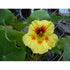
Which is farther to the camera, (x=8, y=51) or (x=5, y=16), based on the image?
(x=5, y=16)

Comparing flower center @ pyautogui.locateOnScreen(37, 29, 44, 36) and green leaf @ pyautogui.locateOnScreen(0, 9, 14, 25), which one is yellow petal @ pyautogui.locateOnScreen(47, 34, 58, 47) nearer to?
flower center @ pyautogui.locateOnScreen(37, 29, 44, 36)

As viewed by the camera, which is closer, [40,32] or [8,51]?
[8,51]

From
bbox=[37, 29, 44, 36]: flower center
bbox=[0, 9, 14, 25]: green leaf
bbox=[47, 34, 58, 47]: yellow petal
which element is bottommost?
bbox=[47, 34, 58, 47]: yellow petal

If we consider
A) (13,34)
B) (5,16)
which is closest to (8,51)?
(13,34)

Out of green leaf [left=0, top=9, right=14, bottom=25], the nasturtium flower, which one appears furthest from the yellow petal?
green leaf [left=0, top=9, right=14, bottom=25]

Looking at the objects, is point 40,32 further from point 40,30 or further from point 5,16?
point 5,16
